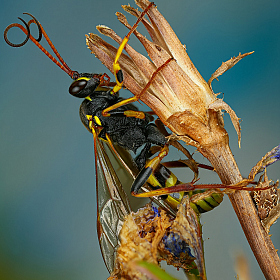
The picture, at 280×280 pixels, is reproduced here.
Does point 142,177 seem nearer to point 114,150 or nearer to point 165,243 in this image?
point 114,150

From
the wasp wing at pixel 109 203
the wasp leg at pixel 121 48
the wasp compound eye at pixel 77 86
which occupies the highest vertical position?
the wasp compound eye at pixel 77 86

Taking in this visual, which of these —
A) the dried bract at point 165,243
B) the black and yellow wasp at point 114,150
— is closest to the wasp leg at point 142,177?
the black and yellow wasp at point 114,150

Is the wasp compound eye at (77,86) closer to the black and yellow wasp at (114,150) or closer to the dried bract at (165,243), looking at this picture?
the black and yellow wasp at (114,150)

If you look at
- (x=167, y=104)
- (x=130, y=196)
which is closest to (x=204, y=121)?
(x=167, y=104)

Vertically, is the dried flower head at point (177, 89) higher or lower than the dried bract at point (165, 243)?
higher

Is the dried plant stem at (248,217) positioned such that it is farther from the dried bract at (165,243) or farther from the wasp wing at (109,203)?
the wasp wing at (109,203)

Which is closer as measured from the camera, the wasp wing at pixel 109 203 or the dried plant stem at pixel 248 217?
the dried plant stem at pixel 248 217

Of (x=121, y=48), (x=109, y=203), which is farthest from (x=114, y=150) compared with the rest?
(x=121, y=48)
